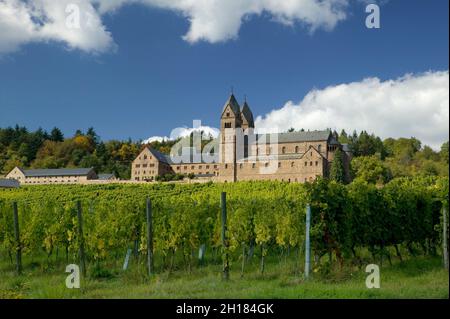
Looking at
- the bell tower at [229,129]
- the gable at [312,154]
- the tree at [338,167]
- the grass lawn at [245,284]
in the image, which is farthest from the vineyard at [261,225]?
the bell tower at [229,129]

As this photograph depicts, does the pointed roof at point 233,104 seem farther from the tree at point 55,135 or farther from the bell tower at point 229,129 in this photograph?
the tree at point 55,135

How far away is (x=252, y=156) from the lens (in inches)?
3226

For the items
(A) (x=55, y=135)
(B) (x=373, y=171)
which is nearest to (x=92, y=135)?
(A) (x=55, y=135)

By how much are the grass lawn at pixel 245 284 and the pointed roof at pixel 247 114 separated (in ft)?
253

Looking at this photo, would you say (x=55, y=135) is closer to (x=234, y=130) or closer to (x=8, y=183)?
(x=8, y=183)

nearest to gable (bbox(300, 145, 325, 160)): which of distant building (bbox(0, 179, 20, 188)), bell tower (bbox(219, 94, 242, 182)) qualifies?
bell tower (bbox(219, 94, 242, 182))

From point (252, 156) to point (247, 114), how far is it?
35.5ft

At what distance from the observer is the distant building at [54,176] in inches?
3199

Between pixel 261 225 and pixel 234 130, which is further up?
pixel 234 130

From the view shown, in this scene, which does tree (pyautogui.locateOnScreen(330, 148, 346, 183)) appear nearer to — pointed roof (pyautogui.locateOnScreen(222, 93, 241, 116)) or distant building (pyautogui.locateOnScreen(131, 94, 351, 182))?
distant building (pyautogui.locateOnScreen(131, 94, 351, 182))

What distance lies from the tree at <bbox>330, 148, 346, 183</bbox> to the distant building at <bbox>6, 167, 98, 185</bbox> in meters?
40.3
